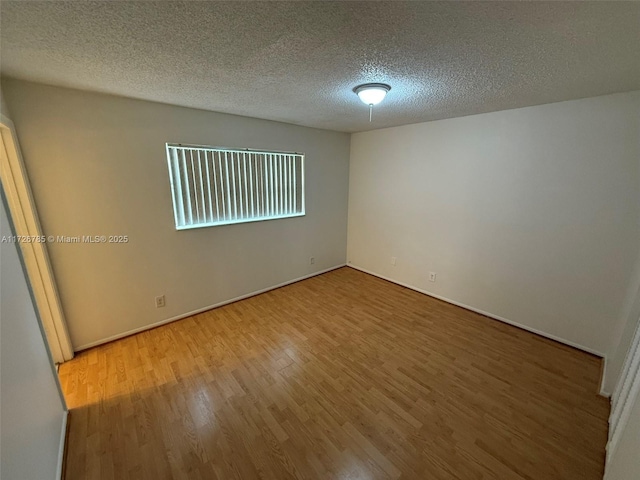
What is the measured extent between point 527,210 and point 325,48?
8.07 feet

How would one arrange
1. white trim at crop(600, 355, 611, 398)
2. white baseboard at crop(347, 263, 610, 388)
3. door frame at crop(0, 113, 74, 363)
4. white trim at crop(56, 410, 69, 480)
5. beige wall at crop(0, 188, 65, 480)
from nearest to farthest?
beige wall at crop(0, 188, 65, 480), white trim at crop(56, 410, 69, 480), door frame at crop(0, 113, 74, 363), white trim at crop(600, 355, 611, 398), white baseboard at crop(347, 263, 610, 388)

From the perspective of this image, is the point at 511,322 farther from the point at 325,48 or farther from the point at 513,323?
the point at 325,48

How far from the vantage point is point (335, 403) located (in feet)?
5.86

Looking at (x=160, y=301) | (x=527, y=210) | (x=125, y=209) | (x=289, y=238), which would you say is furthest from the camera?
(x=289, y=238)

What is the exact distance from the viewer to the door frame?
1.74m

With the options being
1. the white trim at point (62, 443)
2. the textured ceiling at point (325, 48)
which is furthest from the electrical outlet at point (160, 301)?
the textured ceiling at point (325, 48)

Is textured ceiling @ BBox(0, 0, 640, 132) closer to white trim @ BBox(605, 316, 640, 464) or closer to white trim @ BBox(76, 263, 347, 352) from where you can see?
white trim @ BBox(605, 316, 640, 464)

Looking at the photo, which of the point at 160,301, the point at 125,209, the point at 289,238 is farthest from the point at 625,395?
the point at 125,209

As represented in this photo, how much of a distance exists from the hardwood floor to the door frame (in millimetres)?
309

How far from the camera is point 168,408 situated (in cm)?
174

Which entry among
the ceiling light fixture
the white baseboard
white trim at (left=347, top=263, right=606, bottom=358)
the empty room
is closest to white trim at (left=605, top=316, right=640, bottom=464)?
the empty room

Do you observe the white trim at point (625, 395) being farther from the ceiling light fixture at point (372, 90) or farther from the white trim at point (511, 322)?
the ceiling light fixture at point (372, 90)

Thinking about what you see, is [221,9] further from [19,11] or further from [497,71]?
[497,71]

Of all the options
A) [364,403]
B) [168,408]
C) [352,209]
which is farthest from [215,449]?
[352,209]
